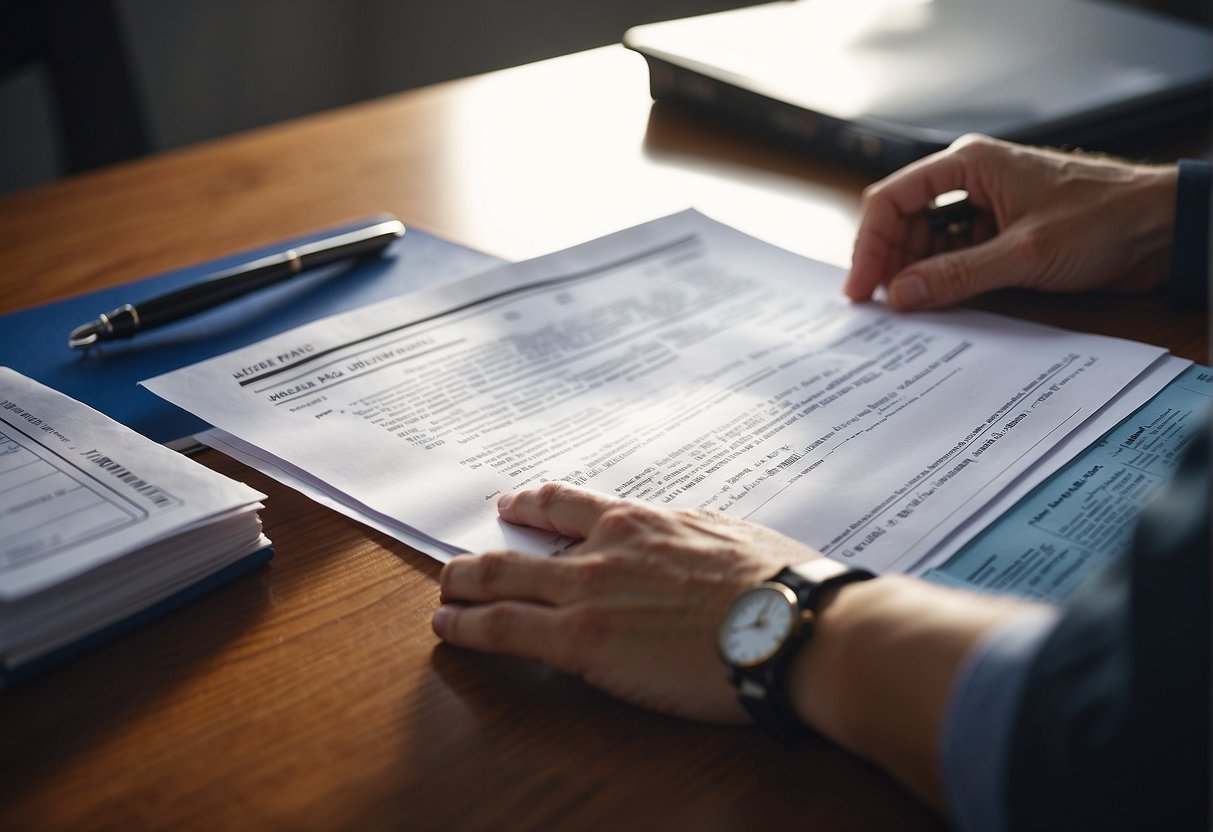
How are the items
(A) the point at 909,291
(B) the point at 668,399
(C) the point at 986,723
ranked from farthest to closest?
(A) the point at 909,291
(B) the point at 668,399
(C) the point at 986,723

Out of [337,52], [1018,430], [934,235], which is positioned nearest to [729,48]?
[934,235]

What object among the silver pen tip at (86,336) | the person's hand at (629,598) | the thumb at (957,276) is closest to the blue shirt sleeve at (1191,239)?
the thumb at (957,276)

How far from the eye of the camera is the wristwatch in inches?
18.1

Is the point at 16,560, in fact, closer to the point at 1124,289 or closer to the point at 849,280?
the point at 849,280

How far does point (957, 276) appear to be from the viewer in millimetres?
832

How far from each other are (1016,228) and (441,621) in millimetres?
575

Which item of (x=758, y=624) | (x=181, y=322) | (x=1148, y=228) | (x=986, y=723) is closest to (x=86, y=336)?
(x=181, y=322)

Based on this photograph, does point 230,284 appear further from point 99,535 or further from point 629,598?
point 629,598

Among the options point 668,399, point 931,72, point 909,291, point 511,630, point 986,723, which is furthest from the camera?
point 931,72

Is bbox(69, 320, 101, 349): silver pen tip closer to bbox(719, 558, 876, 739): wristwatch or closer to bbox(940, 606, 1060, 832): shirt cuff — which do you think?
bbox(719, 558, 876, 739): wristwatch

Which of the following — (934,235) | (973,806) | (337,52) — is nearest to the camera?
(973,806)

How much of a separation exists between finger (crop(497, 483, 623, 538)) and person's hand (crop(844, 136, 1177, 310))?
373mm

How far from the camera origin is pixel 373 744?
18.2 inches

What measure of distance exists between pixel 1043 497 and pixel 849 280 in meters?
0.31
